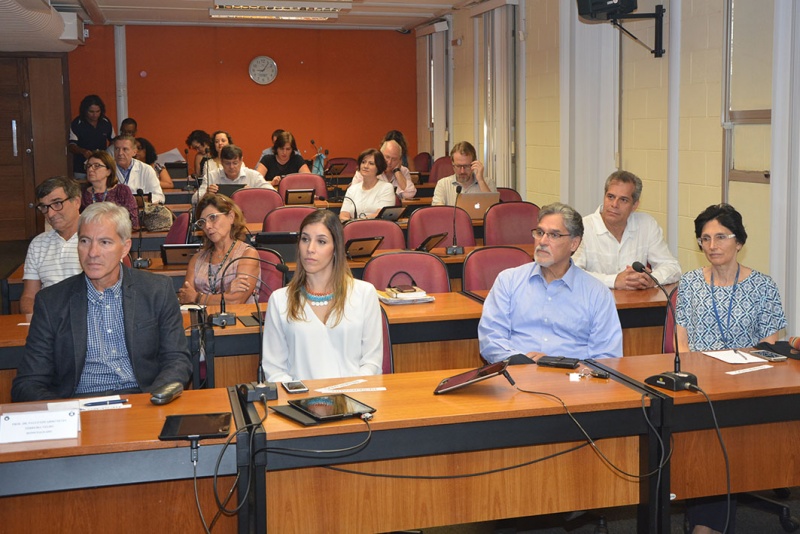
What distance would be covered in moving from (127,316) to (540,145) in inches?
269

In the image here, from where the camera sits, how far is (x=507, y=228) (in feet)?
21.5

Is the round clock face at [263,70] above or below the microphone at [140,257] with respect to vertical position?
above

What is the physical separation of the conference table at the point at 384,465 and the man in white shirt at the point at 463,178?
482 cm

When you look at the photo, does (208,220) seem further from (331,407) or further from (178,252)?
(331,407)

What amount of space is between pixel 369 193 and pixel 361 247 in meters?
2.51

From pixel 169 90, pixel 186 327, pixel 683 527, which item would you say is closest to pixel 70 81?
pixel 169 90

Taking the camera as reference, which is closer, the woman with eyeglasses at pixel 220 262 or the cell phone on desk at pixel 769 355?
the cell phone on desk at pixel 769 355

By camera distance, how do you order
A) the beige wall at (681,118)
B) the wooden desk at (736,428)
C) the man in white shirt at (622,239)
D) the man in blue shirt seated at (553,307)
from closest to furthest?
1. the wooden desk at (736,428)
2. the man in blue shirt seated at (553,307)
3. the man in white shirt at (622,239)
4. the beige wall at (681,118)

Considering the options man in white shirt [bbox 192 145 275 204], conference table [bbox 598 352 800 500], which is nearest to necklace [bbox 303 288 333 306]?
conference table [bbox 598 352 800 500]

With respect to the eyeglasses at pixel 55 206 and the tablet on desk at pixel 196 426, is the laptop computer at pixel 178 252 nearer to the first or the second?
the eyeglasses at pixel 55 206

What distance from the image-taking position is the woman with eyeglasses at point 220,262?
454 centimetres

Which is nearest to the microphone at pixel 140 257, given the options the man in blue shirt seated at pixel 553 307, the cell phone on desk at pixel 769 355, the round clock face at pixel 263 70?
the man in blue shirt seated at pixel 553 307

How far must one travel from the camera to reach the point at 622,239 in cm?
498

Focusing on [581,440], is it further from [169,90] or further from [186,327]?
[169,90]
